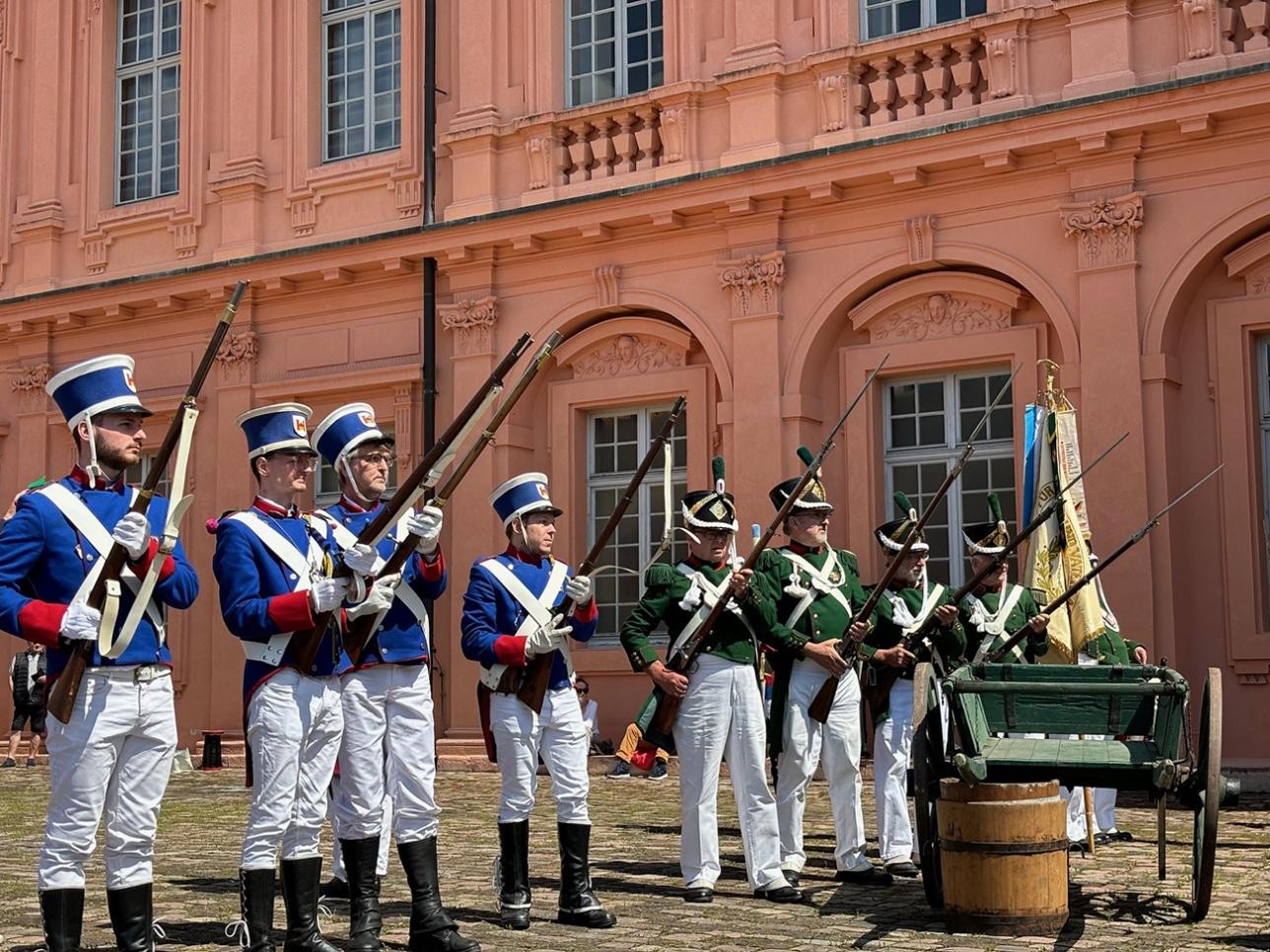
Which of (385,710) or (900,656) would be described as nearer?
Result: (385,710)

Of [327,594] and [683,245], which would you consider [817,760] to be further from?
[683,245]

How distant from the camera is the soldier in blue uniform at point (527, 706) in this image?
769cm

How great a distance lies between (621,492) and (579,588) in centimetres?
973

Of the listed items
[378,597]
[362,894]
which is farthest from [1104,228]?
[362,894]

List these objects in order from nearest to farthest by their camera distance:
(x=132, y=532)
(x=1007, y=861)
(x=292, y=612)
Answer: (x=132, y=532) → (x=292, y=612) → (x=1007, y=861)

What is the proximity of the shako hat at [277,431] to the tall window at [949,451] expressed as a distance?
939cm

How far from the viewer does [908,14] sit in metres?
16.1

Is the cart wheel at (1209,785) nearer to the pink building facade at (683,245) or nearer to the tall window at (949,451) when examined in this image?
the pink building facade at (683,245)

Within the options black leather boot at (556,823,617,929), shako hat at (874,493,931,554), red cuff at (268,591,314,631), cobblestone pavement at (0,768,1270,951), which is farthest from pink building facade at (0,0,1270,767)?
red cuff at (268,591,314,631)

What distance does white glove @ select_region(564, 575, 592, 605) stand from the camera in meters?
7.72

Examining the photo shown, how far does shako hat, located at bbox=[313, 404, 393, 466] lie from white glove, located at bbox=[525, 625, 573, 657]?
1058 mm

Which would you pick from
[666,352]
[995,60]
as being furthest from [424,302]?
[995,60]

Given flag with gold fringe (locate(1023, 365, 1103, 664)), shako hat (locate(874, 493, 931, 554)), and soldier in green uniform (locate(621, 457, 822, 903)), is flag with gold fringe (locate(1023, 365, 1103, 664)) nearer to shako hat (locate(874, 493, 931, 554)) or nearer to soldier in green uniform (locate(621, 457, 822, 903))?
shako hat (locate(874, 493, 931, 554))

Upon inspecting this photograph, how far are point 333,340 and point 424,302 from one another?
1.34 metres
